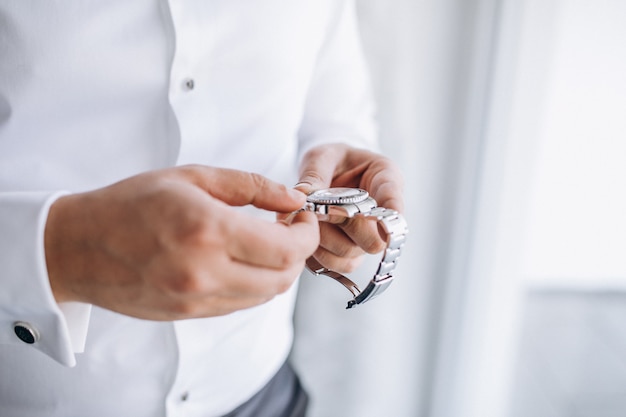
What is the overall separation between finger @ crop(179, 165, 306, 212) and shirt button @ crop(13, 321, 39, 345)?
0.22 meters

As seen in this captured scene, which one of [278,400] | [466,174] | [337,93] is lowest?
[278,400]

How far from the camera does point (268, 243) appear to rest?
1.49 feet

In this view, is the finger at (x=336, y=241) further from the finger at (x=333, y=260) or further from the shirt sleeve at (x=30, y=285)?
the shirt sleeve at (x=30, y=285)

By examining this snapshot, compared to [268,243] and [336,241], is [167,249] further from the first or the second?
[336,241]

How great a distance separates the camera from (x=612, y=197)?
1522 mm

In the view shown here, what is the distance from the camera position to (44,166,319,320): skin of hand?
1.40 feet

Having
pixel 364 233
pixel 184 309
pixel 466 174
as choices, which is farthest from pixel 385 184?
pixel 466 174

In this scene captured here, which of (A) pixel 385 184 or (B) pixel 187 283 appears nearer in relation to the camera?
(B) pixel 187 283

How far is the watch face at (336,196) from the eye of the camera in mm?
590

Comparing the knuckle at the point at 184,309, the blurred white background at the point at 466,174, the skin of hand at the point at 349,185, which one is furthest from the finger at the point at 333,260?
the blurred white background at the point at 466,174

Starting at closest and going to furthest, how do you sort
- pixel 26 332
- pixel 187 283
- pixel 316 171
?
pixel 187 283
pixel 26 332
pixel 316 171

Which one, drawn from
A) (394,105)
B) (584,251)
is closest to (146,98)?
(394,105)

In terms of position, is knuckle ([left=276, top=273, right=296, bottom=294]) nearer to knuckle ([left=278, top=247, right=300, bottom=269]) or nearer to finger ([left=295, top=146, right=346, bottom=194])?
knuckle ([left=278, top=247, right=300, bottom=269])

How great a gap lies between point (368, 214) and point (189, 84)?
270mm
